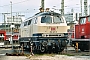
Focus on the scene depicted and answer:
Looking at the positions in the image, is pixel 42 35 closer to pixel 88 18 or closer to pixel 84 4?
pixel 88 18

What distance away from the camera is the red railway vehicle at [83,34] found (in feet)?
67.8

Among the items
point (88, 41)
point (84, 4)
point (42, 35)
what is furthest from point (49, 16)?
point (84, 4)

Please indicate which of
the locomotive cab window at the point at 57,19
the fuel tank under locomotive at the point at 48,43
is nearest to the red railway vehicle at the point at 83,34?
the fuel tank under locomotive at the point at 48,43

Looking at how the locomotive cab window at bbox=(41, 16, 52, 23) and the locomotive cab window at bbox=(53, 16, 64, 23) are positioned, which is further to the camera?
the locomotive cab window at bbox=(53, 16, 64, 23)

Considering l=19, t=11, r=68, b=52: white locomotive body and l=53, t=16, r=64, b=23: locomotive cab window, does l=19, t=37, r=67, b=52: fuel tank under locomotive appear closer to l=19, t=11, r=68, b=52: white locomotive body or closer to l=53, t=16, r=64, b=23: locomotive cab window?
l=19, t=11, r=68, b=52: white locomotive body

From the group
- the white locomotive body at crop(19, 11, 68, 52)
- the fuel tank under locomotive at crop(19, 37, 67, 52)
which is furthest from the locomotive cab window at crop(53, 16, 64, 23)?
the fuel tank under locomotive at crop(19, 37, 67, 52)

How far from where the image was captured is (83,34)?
71.6ft

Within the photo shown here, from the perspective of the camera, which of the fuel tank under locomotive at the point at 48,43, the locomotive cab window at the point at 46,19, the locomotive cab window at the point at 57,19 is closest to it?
the fuel tank under locomotive at the point at 48,43

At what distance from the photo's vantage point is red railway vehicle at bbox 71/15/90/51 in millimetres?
20656

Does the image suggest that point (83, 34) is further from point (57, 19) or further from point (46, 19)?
point (46, 19)

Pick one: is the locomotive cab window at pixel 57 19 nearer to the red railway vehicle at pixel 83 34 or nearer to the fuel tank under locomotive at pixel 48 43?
the fuel tank under locomotive at pixel 48 43

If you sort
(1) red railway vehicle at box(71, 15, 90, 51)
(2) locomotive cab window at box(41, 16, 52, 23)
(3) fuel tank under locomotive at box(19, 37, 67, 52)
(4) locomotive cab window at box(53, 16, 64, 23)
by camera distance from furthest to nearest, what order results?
1. (1) red railway vehicle at box(71, 15, 90, 51)
2. (4) locomotive cab window at box(53, 16, 64, 23)
3. (2) locomotive cab window at box(41, 16, 52, 23)
4. (3) fuel tank under locomotive at box(19, 37, 67, 52)

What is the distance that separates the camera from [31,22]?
20.2 m

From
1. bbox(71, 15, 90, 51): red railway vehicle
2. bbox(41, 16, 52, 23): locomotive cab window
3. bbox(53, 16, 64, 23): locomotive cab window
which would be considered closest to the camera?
bbox(41, 16, 52, 23): locomotive cab window
